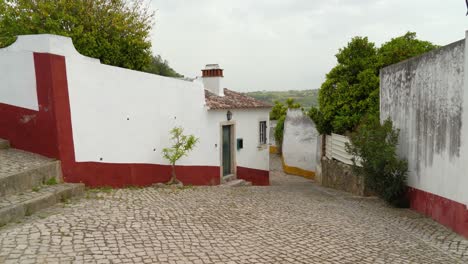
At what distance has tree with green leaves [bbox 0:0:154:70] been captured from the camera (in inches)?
527

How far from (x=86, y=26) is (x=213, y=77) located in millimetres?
5040

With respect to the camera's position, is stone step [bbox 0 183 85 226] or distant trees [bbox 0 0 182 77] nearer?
stone step [bbox 0 183 85 226]

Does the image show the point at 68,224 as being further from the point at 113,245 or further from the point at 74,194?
the point at 74,194

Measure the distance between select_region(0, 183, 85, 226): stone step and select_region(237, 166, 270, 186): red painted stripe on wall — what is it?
25.9 ft

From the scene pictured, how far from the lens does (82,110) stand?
862 cm

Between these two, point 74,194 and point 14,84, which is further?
point 14,84

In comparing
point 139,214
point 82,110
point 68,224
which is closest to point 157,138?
point 82,110

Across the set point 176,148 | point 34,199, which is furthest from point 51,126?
point 176,148

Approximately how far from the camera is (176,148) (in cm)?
1096

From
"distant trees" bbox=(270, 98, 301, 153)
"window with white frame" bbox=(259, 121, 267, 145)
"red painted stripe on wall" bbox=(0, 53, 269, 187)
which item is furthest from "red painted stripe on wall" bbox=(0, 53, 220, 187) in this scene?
"distant trees" bbox=(270, 98, 301, 153)

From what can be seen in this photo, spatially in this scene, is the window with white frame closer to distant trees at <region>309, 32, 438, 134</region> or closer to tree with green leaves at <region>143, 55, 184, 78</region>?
distant trees at <region>309, 32, 438, 134</region>

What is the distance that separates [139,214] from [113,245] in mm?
1550

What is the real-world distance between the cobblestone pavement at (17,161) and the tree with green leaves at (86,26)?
5.91 m

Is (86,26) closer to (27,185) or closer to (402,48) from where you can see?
(27,185)
